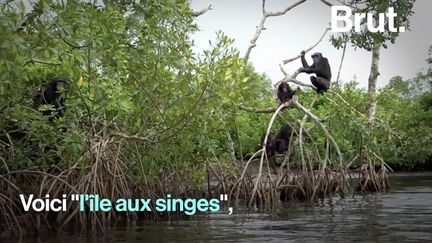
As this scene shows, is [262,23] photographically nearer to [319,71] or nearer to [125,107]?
[319,71]

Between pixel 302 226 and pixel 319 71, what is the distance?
4952 millimetres

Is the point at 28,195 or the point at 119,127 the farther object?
the point at 119,127

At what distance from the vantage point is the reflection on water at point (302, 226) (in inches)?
291

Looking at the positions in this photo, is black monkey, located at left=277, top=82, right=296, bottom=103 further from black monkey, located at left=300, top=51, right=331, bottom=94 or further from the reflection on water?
the reflection on water

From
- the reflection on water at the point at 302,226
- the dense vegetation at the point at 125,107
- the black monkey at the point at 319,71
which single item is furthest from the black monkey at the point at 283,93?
the dense vegetation at the point at 125,107

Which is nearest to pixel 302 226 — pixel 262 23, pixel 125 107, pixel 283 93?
pixel 125 107

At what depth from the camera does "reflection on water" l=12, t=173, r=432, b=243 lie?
7379mm

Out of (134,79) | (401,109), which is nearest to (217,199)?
(134,79)

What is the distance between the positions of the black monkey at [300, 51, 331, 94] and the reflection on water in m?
2.54

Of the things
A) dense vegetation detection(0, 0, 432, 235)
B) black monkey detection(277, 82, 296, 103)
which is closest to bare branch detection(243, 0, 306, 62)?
black monkey detection(277, 82, 296, 103)

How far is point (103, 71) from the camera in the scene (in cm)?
883

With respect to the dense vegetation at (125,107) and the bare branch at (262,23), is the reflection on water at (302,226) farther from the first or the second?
the bare branch at (262,23)

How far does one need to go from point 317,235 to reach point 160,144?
2914 mm

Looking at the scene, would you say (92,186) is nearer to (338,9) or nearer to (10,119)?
(10,119)
